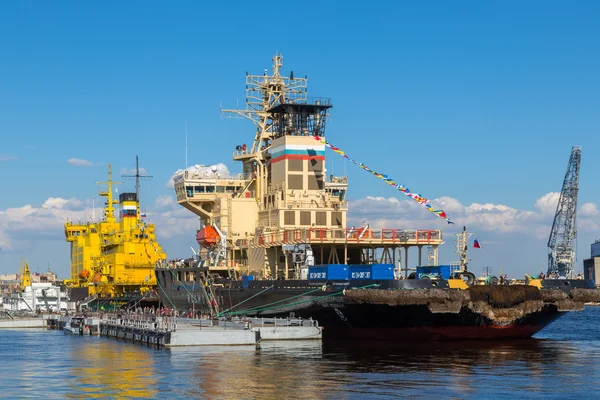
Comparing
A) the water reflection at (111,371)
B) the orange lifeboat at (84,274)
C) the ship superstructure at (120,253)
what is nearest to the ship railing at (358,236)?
the water reflection at (111,371)

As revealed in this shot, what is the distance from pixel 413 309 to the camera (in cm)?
5347

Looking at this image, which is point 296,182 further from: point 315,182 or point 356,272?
point 356,272

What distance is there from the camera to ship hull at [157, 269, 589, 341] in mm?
52438

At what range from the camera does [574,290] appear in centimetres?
5688

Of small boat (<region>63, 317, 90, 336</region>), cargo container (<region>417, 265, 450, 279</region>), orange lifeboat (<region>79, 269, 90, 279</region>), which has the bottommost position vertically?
small boat (<region>63, 317, 90, 336</region>)

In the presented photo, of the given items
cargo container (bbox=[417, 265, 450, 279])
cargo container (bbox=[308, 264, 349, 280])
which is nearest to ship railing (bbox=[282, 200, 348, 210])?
cargo container (bbox=[417, 265, 450, 279])

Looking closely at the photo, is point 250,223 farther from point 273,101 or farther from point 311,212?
point 273,101

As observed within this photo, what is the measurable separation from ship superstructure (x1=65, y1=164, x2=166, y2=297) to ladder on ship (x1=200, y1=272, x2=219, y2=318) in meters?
20.3

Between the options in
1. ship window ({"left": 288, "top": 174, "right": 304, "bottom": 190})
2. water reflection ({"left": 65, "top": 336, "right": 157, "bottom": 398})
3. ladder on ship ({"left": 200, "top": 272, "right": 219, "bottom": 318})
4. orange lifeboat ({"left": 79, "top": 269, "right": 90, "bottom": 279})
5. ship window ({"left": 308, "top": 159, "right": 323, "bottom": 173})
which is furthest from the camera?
orange lifeboat ({"left": 79, "top": 269, "right": 90, "bottom": 279})

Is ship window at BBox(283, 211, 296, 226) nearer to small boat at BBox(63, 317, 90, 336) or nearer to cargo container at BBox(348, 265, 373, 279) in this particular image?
cargo container at BBox(348, 265, 373, 279)

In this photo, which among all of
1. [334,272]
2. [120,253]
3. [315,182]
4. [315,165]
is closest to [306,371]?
[334,272]

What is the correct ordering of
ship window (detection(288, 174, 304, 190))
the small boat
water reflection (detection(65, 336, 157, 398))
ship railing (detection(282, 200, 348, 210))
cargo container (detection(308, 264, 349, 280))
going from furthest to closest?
the small boat, ship window (detection(288, 174, 304, 190)), ship railing (detection(282, 200, 348, 210)), cargo container (detection(308, 264, 349, 280)), water reflection (detection(65, 336, 157, 398))

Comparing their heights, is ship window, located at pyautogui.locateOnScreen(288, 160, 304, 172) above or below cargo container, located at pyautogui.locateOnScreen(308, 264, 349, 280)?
above

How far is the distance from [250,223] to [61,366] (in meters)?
27.6
